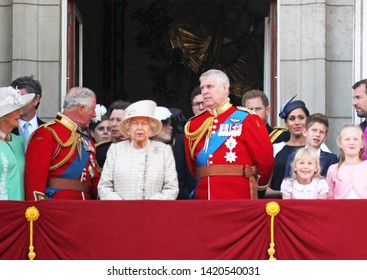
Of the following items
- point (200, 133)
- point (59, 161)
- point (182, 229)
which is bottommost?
point (182, 229)

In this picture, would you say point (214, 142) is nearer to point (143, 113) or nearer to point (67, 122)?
point (143, 113)

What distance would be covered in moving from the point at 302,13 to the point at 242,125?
312 cm

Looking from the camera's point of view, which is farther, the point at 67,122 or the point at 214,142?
the point at 67,122

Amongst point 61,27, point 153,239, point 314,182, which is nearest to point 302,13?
point 61,27

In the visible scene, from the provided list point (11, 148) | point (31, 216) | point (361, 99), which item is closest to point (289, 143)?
point (361, 99)

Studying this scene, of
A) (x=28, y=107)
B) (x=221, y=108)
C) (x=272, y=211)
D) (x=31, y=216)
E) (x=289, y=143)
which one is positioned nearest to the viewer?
(x=272, y=211)

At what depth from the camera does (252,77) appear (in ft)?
61.1

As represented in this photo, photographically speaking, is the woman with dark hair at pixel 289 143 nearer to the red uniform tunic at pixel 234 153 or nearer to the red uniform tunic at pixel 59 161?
the red uniform tunic at pixel 234 153

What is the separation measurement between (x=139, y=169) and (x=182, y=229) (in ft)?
2.36

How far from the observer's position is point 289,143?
38.2 feet

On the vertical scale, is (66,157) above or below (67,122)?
below

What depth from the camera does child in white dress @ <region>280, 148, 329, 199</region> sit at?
10523 mm

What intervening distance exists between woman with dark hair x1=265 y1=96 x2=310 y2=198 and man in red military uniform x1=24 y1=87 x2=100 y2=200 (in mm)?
1517

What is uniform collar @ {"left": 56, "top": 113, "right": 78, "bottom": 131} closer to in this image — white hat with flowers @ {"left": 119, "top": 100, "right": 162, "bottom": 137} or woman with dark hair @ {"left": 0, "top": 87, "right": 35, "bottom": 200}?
woman with dark hair @ {"left": 0, "top": 87, "right": 35, "bottom": 200}
